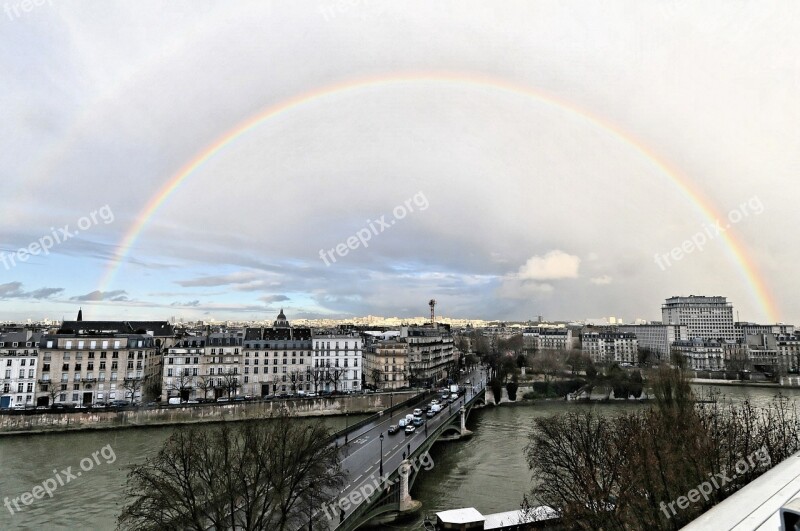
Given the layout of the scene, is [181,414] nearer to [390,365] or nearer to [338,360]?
[338,360]

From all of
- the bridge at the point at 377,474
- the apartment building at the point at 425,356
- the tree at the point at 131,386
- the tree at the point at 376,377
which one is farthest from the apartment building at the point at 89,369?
the apartment building at the point at 425,356

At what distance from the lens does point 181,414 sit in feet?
147

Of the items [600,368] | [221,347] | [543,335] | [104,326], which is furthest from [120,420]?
[543,335]

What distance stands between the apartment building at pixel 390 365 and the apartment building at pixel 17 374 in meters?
36.0

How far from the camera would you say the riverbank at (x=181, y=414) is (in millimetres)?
41031

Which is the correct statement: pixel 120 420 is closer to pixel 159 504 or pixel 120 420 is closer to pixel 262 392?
pixel 262 392

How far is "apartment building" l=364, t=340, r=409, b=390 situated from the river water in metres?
15.6

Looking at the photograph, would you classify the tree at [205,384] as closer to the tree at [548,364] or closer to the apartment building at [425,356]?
the apartment building at [425,356]

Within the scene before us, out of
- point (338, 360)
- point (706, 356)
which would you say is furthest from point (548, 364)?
point (706, 356)

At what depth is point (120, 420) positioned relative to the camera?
1700 inches

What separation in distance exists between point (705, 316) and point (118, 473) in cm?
16815

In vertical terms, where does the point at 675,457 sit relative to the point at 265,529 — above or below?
above

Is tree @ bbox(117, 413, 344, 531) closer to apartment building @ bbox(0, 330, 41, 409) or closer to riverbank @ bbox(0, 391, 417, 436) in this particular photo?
riverbank @ bbox(0, 391, 417, 436)

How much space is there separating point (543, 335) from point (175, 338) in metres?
104
